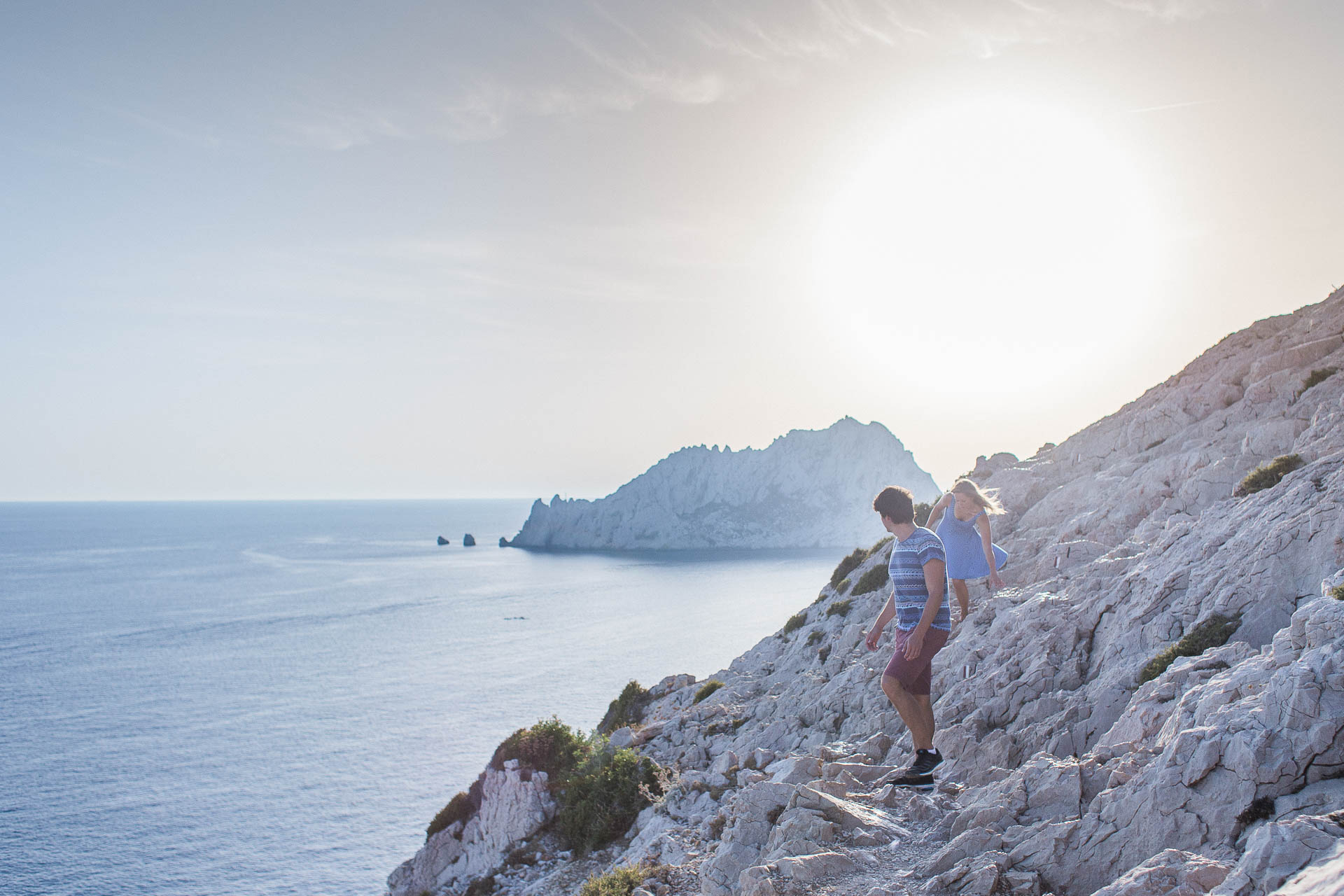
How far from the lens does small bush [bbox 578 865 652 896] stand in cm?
1071

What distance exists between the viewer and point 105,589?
403 feet

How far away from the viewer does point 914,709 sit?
852 cm

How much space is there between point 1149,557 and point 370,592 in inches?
4971

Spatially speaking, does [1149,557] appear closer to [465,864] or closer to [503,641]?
[465,864]

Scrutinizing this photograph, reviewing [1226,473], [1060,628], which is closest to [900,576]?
[1060,628]

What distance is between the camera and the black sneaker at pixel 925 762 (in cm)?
898

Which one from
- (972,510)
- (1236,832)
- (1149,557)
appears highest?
(972,510)

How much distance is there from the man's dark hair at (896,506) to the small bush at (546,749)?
58.0 feet

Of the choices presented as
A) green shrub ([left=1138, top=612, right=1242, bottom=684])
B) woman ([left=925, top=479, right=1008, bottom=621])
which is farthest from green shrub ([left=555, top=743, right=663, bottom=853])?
green shrub ([left=1138, top=612, right=1242, bottom=684])

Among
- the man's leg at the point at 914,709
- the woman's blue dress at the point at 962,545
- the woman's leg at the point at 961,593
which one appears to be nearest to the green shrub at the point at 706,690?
the woman's leg at the point at 961,593

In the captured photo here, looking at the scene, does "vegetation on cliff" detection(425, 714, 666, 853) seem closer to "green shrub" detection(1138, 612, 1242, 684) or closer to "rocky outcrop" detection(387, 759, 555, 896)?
"rocky outcrop" detection(387, 759, 555, 896)

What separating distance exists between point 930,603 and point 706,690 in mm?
20080

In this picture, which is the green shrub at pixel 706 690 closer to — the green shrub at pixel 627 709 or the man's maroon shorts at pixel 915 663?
the green shrub at pixel 627 709

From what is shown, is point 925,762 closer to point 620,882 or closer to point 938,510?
point 938,510
